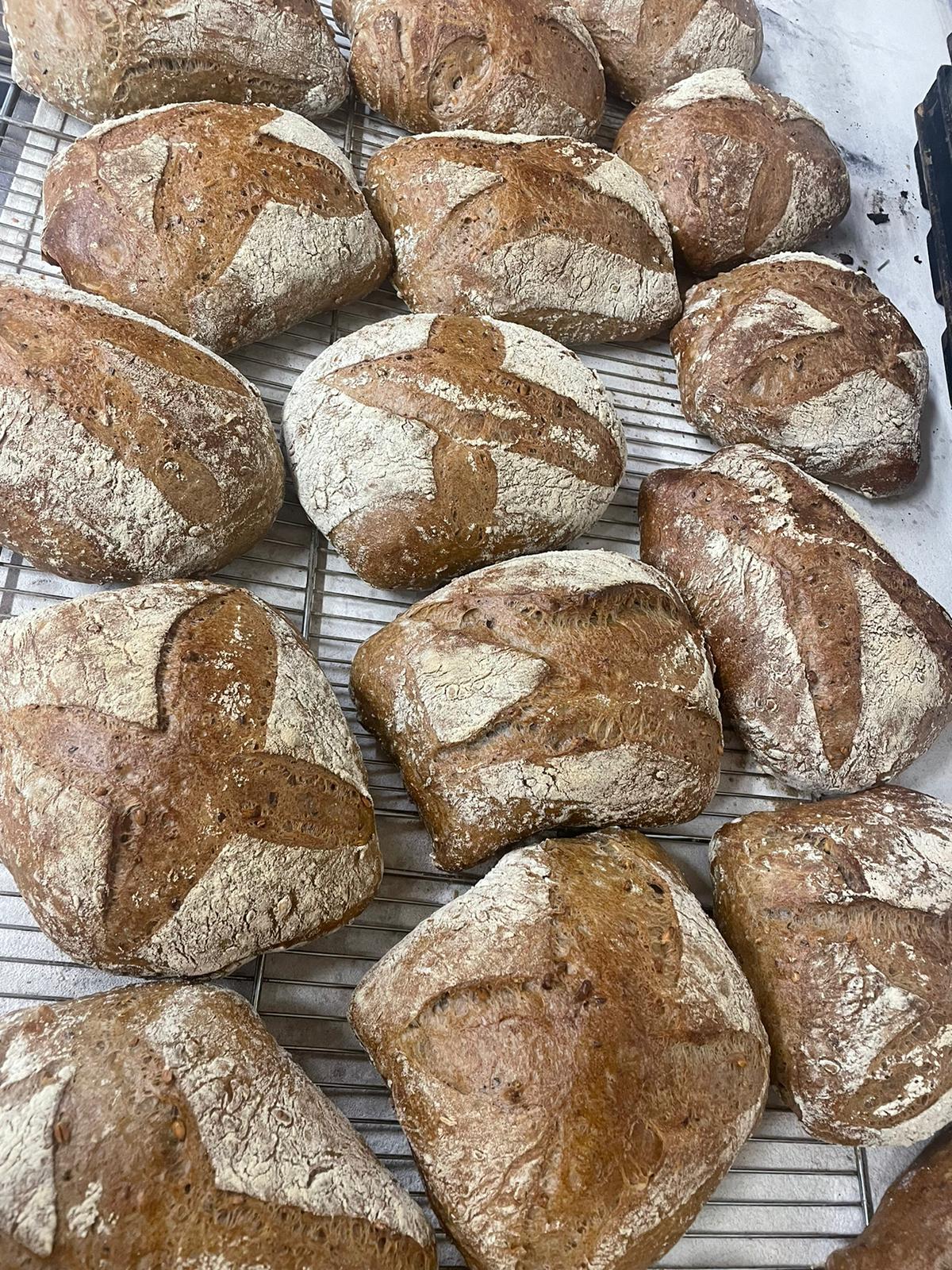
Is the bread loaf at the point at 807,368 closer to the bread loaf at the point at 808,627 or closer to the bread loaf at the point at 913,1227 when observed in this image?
the bread loaf at the point at 808,627

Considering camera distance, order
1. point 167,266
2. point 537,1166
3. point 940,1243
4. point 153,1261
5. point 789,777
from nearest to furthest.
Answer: point 153,1261, point 537,1166, point 940,1243, point 167,266, point 789,777

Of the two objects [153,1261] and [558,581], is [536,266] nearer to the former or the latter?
[558,581]

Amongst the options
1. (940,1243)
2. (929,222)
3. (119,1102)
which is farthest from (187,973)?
(929,222)

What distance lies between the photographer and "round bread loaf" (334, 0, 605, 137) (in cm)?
214

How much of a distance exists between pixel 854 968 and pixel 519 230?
1.75 meters

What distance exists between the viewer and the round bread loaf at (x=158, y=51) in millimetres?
1896

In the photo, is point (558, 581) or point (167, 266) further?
point (167, 266)

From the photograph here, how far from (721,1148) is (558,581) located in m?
1.04

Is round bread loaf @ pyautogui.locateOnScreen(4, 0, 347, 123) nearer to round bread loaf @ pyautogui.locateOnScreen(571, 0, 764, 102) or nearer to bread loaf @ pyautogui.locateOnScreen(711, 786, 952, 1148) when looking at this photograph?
round bread loaf @ pyautogui.locateOnScreen(571, 0, 764, 102)

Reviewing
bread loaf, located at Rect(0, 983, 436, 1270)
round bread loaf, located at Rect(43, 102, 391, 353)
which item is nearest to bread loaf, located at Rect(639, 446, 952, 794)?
round bread loaf, located at Rect(43, 102, 391, 353)

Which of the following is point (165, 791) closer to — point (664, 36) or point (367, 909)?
point (367, 909)

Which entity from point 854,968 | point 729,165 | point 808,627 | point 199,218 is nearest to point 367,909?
point 854,968

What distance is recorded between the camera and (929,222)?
2.82m

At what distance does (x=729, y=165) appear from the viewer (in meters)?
2.26
